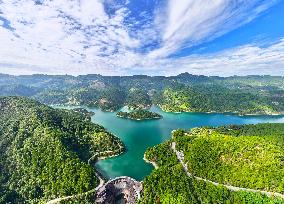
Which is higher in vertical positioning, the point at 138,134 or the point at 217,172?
the point at 217,172

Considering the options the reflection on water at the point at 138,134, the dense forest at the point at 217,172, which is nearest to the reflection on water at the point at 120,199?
the dense forest at the point at 217,172

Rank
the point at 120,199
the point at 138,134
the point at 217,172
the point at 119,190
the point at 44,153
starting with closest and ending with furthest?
the point at 120,199
the point at 119,190
the point at 217,172
the point at 44,153
the point at 138,134

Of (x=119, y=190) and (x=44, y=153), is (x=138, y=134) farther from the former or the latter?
(x=119, y=190)

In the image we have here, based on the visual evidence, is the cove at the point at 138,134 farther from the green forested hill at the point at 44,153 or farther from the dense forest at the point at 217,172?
the dense forest at the point at 217,172

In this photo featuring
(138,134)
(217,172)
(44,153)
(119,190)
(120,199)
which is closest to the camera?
(120,199)

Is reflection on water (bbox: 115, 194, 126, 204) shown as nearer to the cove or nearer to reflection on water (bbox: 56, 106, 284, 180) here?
reflection on water (bbox: 56, 106, 284, 180)

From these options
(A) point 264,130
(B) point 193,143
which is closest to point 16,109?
(B) point 193,143

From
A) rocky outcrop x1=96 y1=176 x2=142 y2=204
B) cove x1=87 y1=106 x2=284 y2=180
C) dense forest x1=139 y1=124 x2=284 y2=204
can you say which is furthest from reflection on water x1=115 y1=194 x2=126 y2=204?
cove x1=87 y1=106 x2=284 y2=180

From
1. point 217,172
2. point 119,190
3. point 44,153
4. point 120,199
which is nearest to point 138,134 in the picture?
point 44,153
